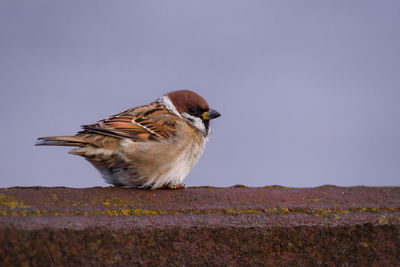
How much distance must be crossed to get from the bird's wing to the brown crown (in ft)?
0.31

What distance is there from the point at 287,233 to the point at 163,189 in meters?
1.03

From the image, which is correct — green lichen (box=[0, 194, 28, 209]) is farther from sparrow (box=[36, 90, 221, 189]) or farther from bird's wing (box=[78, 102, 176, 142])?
bird's wing (box=[78, 102, 176, 142])

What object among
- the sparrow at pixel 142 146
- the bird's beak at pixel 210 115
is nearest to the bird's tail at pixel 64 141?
the sparrow at pixel 142 146

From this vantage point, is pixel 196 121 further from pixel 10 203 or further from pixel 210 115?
pixel 10 203

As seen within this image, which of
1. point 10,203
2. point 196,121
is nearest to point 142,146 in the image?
point 196,121

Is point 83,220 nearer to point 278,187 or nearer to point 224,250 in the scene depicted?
point 224,250

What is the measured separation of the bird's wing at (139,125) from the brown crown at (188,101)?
96 mm

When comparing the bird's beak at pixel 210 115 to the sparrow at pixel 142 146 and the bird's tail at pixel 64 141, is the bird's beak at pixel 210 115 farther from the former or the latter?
the bird's tail at pixel 64 141

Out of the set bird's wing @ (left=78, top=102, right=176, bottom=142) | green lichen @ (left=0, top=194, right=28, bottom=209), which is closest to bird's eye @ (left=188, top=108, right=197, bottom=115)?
bird's wing @ (left=78, top=102, right=176, bottom=142)

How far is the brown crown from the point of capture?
341 centimetres

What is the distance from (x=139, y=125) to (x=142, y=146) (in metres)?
0.20

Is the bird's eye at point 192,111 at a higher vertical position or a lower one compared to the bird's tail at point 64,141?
higher

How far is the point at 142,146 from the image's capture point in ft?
10.1

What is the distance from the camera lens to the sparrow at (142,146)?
3.00m
